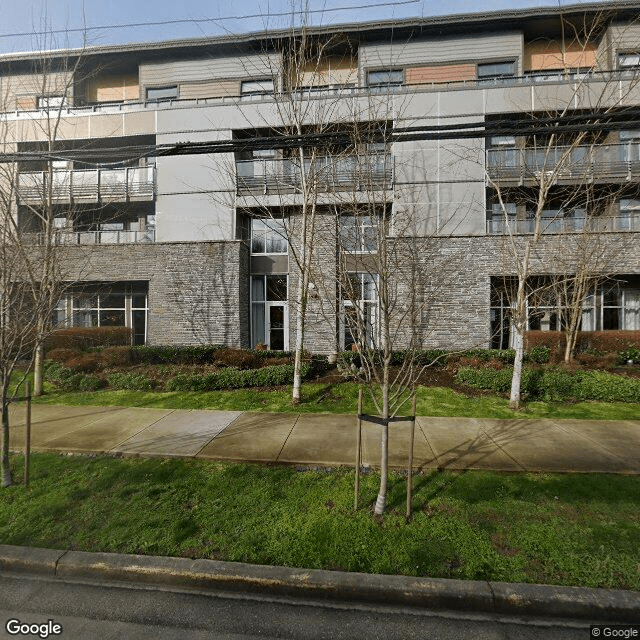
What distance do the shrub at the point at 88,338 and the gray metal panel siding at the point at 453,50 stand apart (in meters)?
16.2

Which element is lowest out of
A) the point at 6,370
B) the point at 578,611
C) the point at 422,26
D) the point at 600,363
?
the point at 578,611

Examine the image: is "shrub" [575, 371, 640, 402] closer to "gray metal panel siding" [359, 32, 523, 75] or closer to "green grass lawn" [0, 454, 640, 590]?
"green grass lawn" [0, 454, 640, 590]

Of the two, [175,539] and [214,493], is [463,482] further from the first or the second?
[175,539]

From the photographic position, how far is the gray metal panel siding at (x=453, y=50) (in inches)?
586

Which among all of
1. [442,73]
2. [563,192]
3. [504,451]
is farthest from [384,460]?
[442,73]

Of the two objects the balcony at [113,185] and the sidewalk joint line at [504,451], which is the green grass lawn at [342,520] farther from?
the balcony at [113,185]

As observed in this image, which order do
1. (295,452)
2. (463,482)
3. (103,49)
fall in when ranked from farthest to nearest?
(103,49), (295,452), (463,482)

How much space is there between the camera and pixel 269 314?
14750 mm

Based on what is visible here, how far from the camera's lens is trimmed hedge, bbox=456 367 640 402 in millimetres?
7543

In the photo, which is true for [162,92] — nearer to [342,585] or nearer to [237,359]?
[237,359]

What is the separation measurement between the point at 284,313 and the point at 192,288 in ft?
13.3

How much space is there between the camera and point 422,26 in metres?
14.8

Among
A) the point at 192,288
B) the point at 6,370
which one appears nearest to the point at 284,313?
the point at 192,288

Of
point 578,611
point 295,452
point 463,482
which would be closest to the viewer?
point 578,611
